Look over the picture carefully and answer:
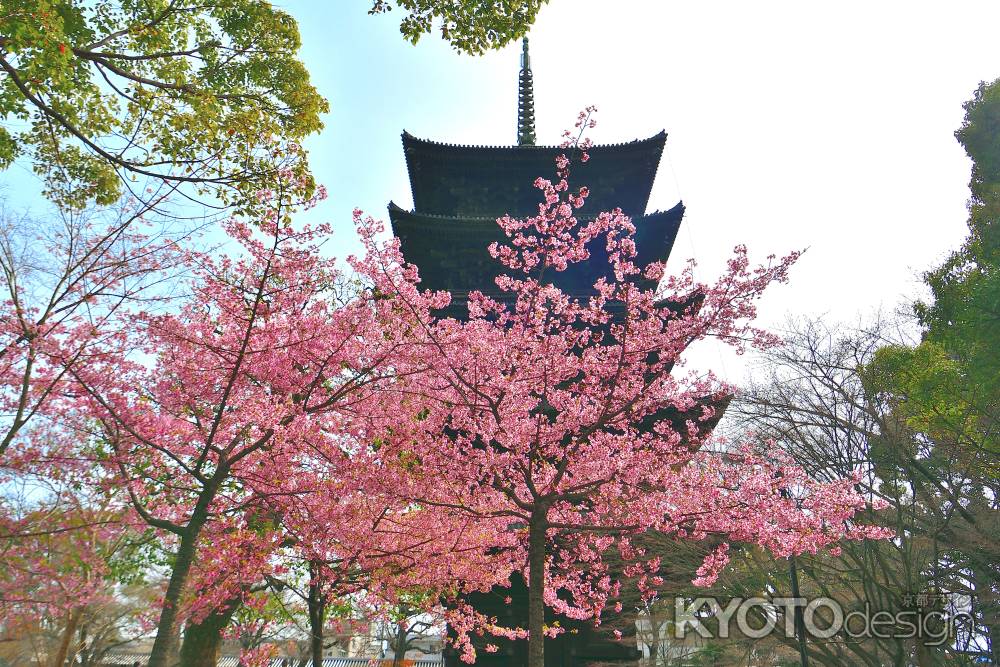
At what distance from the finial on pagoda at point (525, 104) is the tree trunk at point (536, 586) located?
12624 millimetres

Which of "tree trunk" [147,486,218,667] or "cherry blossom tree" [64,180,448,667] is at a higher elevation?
"cherry blossom tree" [64,180,448,667]

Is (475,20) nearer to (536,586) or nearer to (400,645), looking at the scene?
(536,586)

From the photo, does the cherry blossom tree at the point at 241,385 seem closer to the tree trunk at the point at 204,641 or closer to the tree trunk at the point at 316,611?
the tree trunk at the point at 316,611

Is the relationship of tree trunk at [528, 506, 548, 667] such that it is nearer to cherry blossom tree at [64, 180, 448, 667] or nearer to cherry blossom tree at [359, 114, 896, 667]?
cherry blossom tree at [359, 114, 896, 667]

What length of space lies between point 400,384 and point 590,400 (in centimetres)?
246

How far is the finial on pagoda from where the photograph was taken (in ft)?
55.0

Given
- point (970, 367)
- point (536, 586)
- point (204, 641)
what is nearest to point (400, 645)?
point (204, 641)

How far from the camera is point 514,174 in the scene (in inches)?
578

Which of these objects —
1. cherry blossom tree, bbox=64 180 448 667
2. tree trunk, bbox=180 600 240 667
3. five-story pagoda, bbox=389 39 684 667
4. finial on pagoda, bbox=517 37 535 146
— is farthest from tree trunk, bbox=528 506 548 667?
finial on pagoda, bbox=517 37 535 146

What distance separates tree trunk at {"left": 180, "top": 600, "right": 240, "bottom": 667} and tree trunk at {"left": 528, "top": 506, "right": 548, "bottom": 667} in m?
6.33

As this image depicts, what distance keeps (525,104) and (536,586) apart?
15805mm

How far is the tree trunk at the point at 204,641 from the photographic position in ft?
31.2

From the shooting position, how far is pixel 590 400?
22.8 feet

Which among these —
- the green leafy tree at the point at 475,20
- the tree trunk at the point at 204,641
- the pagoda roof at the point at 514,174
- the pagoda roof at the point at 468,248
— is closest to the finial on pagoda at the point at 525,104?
the pagoda roof at the point at 514,174
